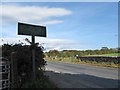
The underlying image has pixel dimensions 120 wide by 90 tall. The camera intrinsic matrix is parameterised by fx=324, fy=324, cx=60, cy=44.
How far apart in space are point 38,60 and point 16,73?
1.57 meters

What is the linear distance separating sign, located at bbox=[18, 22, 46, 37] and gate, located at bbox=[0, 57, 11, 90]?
1633mm

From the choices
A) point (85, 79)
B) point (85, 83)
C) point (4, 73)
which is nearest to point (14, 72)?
point (4, 73)

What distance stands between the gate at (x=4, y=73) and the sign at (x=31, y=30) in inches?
64.3

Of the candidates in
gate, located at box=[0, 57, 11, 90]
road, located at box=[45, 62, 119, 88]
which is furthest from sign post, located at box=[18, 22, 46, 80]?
road, located at box=[45, 62, 119, 88]

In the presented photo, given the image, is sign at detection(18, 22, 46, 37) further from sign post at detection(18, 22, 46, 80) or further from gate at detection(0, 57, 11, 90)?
gate at detection(0, 57, 11, 90)

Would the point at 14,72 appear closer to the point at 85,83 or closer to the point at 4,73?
the point at 4,73

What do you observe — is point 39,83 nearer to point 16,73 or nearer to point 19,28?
point 16,73

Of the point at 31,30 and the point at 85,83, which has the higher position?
the point at 31,30

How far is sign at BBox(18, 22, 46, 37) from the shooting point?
12.4 meters

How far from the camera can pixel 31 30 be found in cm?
1277

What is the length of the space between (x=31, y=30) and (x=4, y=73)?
7.11 ft

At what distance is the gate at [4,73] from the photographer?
42.5 feet

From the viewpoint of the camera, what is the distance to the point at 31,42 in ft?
46.4

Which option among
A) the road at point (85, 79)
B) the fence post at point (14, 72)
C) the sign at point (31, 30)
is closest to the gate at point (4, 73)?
the fence post at point (14, 72)
